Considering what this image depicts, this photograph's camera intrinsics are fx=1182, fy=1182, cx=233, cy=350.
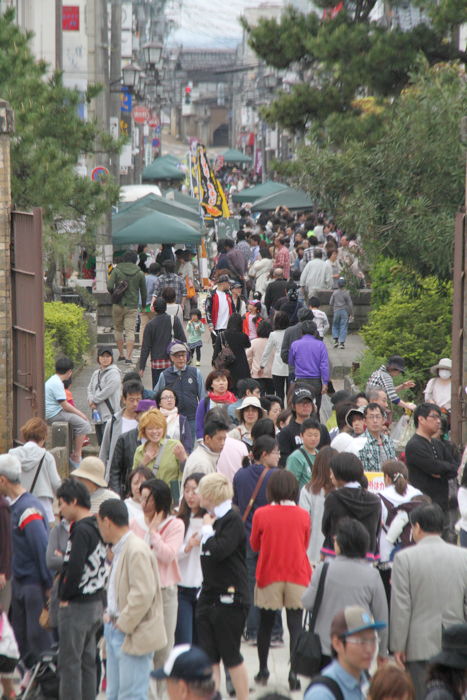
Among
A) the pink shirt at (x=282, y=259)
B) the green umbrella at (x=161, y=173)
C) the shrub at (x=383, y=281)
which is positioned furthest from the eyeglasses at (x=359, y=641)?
the green umbrella at (x=161, y=173)

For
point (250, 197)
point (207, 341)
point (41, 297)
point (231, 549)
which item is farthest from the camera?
point (250, 197)

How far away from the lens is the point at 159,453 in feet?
29.8

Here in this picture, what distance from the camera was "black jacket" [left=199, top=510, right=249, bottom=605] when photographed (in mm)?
6969

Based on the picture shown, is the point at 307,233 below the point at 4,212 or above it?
below

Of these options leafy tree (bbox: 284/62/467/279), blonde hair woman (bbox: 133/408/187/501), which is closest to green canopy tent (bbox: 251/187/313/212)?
leafy tree (bbox: 284/62/467/279)

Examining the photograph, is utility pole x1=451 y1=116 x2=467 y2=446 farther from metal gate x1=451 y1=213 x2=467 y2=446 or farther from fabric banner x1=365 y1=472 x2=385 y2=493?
fabric banner x1=365 y1=472 x2=385 y2=493

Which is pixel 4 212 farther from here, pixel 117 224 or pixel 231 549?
pixel 117 224

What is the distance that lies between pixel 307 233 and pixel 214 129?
6083 inches

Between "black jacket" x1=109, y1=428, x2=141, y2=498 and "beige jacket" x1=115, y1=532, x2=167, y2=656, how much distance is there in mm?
3074

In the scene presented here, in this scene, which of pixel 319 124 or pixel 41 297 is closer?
pixel 41 297

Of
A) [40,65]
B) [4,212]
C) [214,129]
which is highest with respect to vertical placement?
[40,65]

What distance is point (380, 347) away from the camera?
640 inches

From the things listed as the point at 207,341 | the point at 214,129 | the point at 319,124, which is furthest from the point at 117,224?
the point at 214,129

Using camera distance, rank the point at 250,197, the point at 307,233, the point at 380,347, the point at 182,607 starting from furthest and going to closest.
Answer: the point at 250,197
the point at 307,233
the point at 380,347
the point at 182,607
